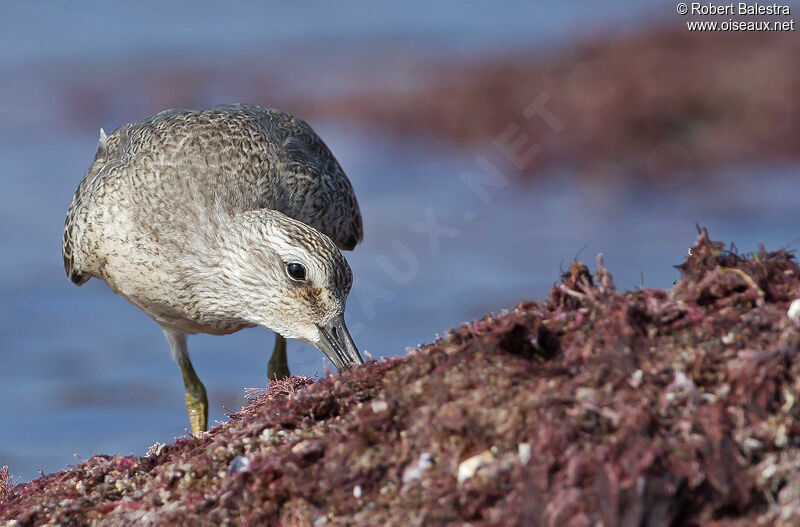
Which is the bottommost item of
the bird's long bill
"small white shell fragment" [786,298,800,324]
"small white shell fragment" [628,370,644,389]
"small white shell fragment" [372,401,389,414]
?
"small white shell fragment" [628,370,644,389]

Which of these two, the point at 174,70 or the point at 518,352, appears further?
the point at 174,70

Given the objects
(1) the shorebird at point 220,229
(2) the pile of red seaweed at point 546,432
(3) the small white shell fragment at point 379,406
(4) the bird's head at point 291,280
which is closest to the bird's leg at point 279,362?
(1) the shorebird at point 220,229

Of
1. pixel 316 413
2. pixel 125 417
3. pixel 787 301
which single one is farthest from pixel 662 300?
pixel 125 417

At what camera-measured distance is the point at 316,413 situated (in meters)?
3.65

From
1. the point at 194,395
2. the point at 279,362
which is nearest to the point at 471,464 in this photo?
the point at 279,362

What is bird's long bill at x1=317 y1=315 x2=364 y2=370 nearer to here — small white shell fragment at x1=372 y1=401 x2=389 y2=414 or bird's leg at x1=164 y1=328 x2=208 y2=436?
bird's leg at x1=164 y1=328 x2=208 y2=436

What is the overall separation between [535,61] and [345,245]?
52.8ft

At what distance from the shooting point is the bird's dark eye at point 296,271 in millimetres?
5977

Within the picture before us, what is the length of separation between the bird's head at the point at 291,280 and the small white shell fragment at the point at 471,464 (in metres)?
2.75

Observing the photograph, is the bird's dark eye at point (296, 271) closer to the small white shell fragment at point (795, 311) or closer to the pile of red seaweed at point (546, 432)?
the pile of red seaweed at point (546, 432)

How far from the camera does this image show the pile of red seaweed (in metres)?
2.80

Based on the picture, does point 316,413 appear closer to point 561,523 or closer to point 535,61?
point 561,523

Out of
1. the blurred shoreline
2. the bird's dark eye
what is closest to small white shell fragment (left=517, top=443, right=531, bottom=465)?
the bird's dark eye

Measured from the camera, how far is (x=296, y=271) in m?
6.00
